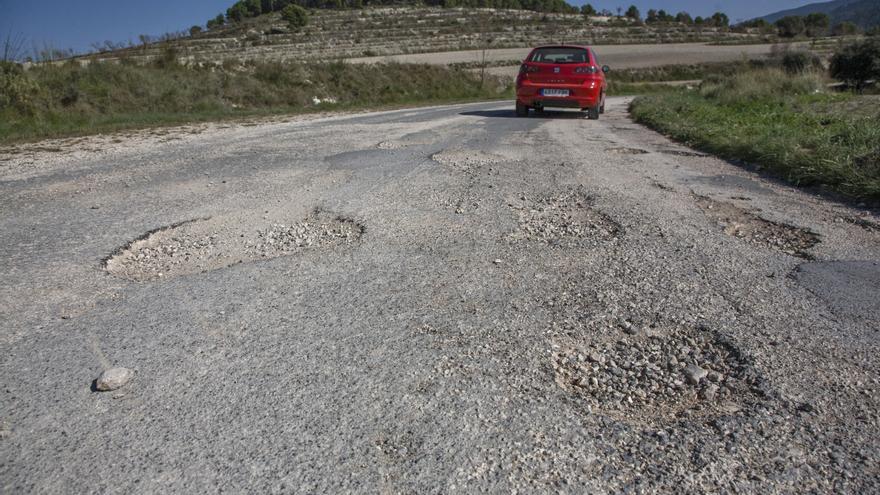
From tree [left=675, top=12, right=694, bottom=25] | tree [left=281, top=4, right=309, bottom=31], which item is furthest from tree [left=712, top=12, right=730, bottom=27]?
tree [left=281, top=4, right=309, bottom=31]

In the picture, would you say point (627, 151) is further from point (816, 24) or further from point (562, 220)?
point (816, 24)

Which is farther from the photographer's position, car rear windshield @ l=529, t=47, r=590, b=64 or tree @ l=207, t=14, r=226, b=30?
tree @ l=207, t=14, r=226, b=30

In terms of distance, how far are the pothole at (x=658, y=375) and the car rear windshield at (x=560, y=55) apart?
361 inches

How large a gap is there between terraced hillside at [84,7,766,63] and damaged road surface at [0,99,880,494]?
38069 millimetres

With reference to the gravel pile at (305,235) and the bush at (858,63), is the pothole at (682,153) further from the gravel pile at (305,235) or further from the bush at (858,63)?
the bush at (858,63)

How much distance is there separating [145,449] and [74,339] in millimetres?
924

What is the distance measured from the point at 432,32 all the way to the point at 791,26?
1630 inches

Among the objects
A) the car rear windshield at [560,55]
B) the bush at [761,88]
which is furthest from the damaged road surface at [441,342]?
the bush at [761,88]

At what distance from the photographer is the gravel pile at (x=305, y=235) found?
10.9 feet

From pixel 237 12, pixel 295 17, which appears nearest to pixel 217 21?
pixel 237 12

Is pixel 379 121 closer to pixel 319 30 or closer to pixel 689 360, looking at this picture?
pixel 689 360

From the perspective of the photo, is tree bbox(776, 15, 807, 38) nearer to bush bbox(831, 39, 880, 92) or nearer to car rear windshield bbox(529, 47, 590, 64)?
bush bbox(831, 39, 880, 92)

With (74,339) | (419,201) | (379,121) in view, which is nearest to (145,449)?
(74,339)

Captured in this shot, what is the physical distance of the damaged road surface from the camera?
4.99ft
